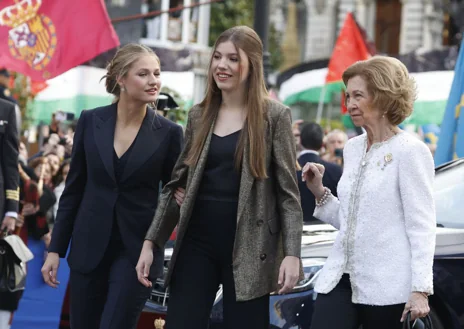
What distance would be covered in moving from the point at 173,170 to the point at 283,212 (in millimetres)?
599

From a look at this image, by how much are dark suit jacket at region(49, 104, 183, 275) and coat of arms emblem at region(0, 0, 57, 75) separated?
499 centimetres

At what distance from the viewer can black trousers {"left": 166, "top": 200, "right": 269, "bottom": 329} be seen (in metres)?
5.32

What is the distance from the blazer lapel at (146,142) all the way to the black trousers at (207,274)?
2.32 feet

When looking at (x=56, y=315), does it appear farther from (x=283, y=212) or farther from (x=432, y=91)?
(x=432, y=91)

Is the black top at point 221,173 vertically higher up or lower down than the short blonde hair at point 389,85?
lower down

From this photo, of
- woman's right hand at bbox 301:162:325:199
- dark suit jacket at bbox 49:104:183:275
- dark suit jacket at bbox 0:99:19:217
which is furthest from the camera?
dark suit jacket at bbox 0:99:19:217

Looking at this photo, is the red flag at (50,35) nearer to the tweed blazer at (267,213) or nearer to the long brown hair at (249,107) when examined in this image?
the long brown hair at (249,107)

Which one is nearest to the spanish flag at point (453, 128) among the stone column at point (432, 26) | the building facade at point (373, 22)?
the stone column at point (432, 26)

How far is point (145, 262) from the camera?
5570mm

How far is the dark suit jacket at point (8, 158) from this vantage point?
7781mm

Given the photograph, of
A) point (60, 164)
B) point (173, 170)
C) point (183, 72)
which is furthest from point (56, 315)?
point (183, 72)

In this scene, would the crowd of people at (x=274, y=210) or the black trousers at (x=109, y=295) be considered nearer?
the crowd of people at (x=274, y=210)

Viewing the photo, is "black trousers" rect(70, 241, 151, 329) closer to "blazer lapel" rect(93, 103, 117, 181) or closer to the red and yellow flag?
"blazer lapel" rect(93, 103, 117, 181)

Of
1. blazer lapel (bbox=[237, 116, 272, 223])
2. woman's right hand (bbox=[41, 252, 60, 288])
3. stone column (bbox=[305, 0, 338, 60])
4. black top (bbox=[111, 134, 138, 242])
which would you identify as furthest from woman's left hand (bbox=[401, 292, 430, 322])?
stone column (bbox=[305, 0, 338, 60])
